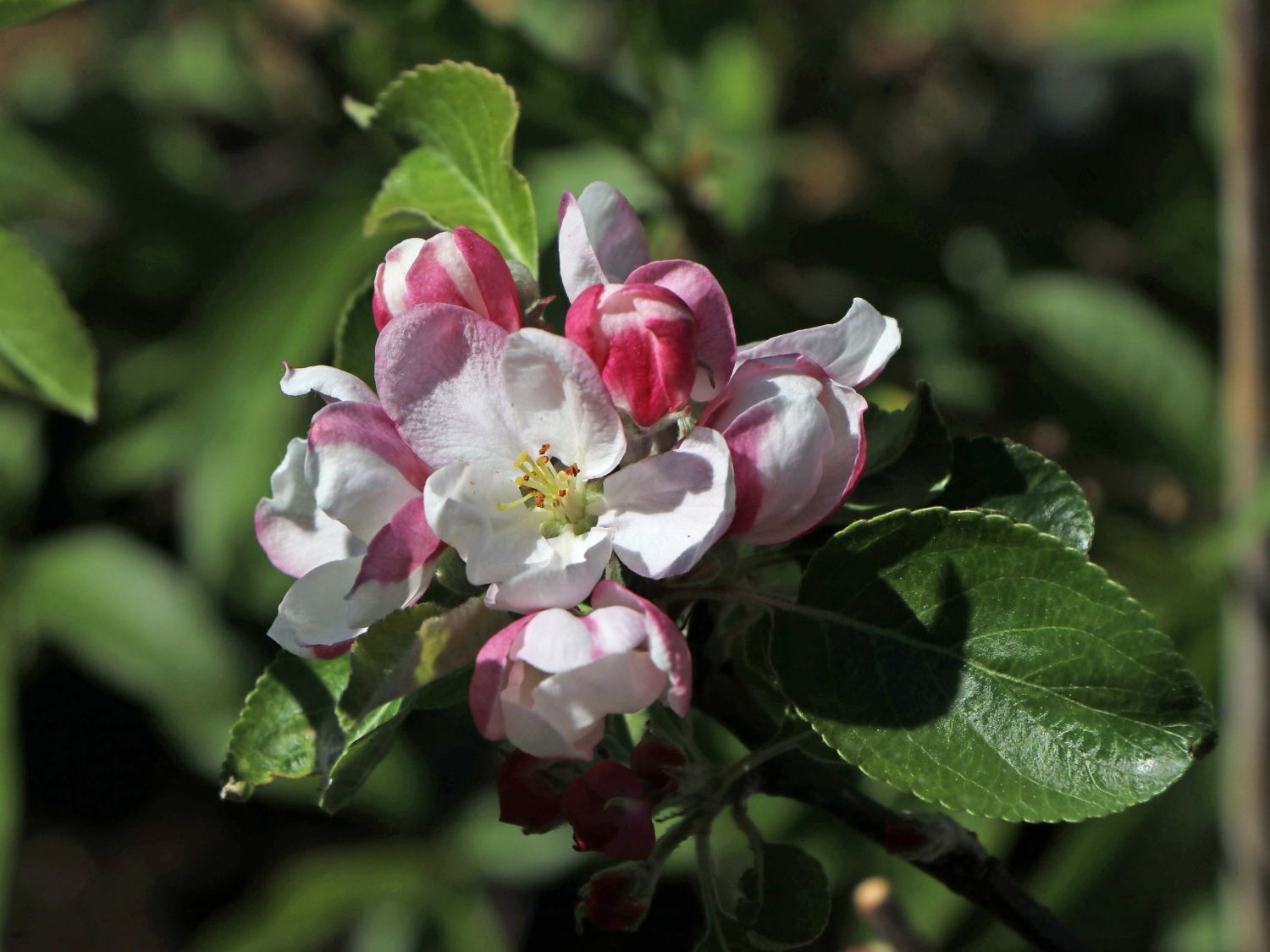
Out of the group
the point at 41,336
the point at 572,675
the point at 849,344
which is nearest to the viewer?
the point at 572,675

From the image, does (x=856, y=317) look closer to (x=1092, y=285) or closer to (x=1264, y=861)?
(x=1264, y=861)

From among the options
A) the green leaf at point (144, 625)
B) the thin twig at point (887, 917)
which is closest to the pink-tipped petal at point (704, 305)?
the thin twig at point (887, 917)

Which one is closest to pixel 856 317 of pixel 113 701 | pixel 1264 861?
pixel 1264 861

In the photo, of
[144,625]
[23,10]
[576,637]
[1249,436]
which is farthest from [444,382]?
[144,625]

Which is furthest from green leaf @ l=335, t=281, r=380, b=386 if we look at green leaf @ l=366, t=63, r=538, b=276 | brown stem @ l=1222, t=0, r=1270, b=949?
brown stem @ l=1222, t=0, r=1270, b=949

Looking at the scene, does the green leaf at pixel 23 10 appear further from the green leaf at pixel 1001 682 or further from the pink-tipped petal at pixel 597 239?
the green leaf at pixel 1001 682

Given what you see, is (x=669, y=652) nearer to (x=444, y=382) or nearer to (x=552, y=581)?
(x=552, y=581)

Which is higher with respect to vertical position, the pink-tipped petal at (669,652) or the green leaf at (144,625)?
the pink-tipped petal at (669,652)
